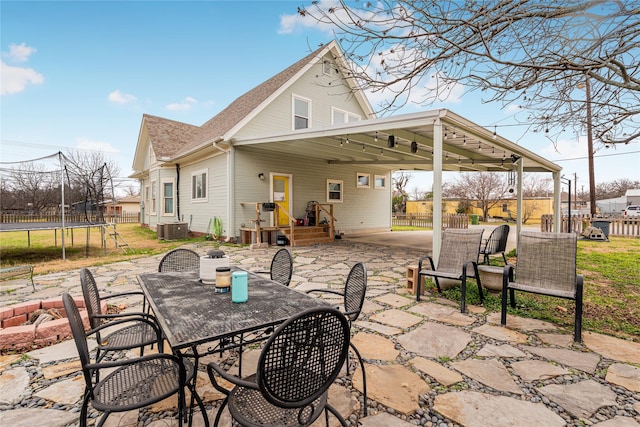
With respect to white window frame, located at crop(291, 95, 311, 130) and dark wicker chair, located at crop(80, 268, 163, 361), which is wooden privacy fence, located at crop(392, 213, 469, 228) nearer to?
white window frame, located at crop(291, 95, 311, 130)

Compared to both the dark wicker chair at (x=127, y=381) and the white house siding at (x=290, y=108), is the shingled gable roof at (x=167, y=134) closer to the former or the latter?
the white house siding at (x=290, y=108)

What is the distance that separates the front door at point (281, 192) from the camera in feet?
36.3

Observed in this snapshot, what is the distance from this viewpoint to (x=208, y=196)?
36.7 feet

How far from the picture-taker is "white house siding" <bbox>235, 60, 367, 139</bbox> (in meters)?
11.0

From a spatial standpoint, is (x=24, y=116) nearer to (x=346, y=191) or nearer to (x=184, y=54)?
(x=184, y=54)

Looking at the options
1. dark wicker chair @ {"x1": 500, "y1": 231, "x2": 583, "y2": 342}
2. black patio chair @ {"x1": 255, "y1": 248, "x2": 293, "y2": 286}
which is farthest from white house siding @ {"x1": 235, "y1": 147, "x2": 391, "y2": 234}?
dark wicker chair @ {"x1": 500, "y1": 231, "x2": 583, "y2": 342}

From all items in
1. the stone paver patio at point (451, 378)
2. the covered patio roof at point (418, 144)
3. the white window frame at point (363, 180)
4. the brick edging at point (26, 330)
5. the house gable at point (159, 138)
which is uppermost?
the house gable at point (159, 138)

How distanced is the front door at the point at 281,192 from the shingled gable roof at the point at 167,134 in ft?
19.3

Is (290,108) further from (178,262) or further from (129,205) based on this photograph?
(129,205)

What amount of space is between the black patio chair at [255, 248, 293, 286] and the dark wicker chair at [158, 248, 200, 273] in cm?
84

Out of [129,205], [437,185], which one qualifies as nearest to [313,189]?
[437,185]

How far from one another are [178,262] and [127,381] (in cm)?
170

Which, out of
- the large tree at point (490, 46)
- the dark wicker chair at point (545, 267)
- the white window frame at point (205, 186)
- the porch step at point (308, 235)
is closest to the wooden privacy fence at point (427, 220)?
the porch step at point (308, 235)

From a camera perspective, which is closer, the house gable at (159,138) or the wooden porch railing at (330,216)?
the wooden porch railing at (330,216)
